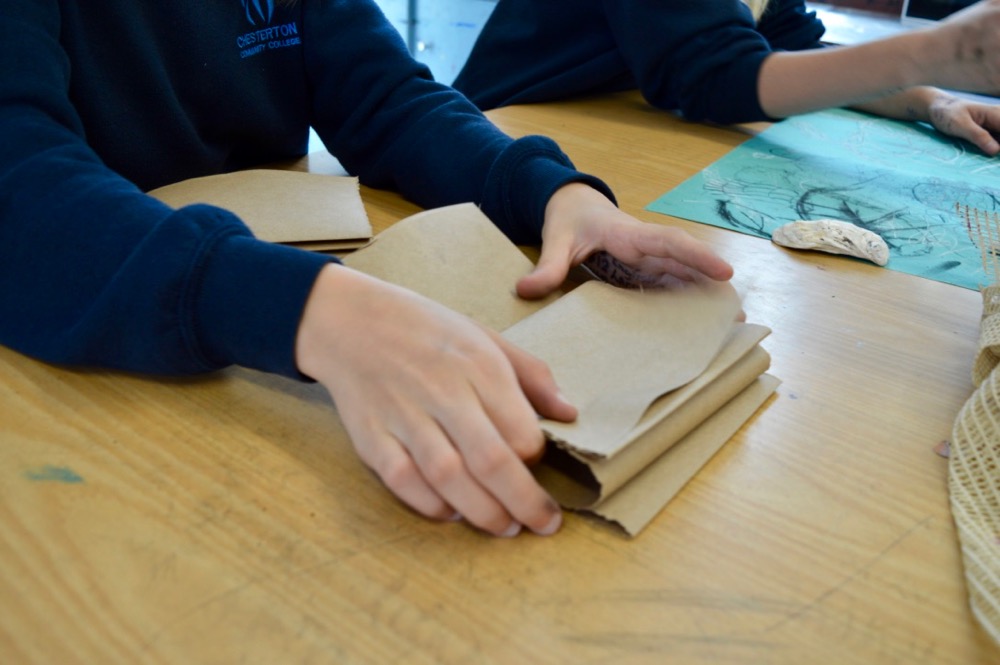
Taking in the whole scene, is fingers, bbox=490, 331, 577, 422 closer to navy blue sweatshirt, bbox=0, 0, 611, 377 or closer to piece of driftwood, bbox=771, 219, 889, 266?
navy blue sweatshirt, bbox=0, 0, 611, 377

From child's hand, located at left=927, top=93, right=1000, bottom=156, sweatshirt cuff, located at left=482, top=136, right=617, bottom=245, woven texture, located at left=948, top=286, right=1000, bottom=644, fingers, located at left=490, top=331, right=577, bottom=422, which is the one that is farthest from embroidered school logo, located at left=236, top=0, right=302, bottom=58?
child's hand, located at left=927, top=93, right=1000, bottom=156

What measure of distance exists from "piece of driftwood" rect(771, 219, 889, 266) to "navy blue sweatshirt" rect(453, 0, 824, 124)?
14.7 inches

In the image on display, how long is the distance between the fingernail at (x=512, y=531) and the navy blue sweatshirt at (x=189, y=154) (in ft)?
0.47

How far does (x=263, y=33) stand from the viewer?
751mm

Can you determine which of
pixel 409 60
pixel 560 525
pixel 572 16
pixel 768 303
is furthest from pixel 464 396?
pixel 572 16

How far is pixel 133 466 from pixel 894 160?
2.98ft

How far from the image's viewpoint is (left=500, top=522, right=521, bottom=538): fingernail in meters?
0.35

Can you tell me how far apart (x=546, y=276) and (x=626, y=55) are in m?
0.68

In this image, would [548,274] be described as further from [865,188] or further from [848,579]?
[865,188]

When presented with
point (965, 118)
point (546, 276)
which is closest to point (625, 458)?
point (546, 276)

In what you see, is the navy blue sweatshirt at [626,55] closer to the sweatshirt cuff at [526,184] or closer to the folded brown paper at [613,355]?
the sweatshirt cuff at [526,184]

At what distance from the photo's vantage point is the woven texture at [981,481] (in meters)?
0.34

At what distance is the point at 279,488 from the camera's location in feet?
1.22

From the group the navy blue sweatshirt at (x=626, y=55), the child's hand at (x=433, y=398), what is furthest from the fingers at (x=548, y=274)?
the navy blue sweatshirt at (x=626, y=55)
